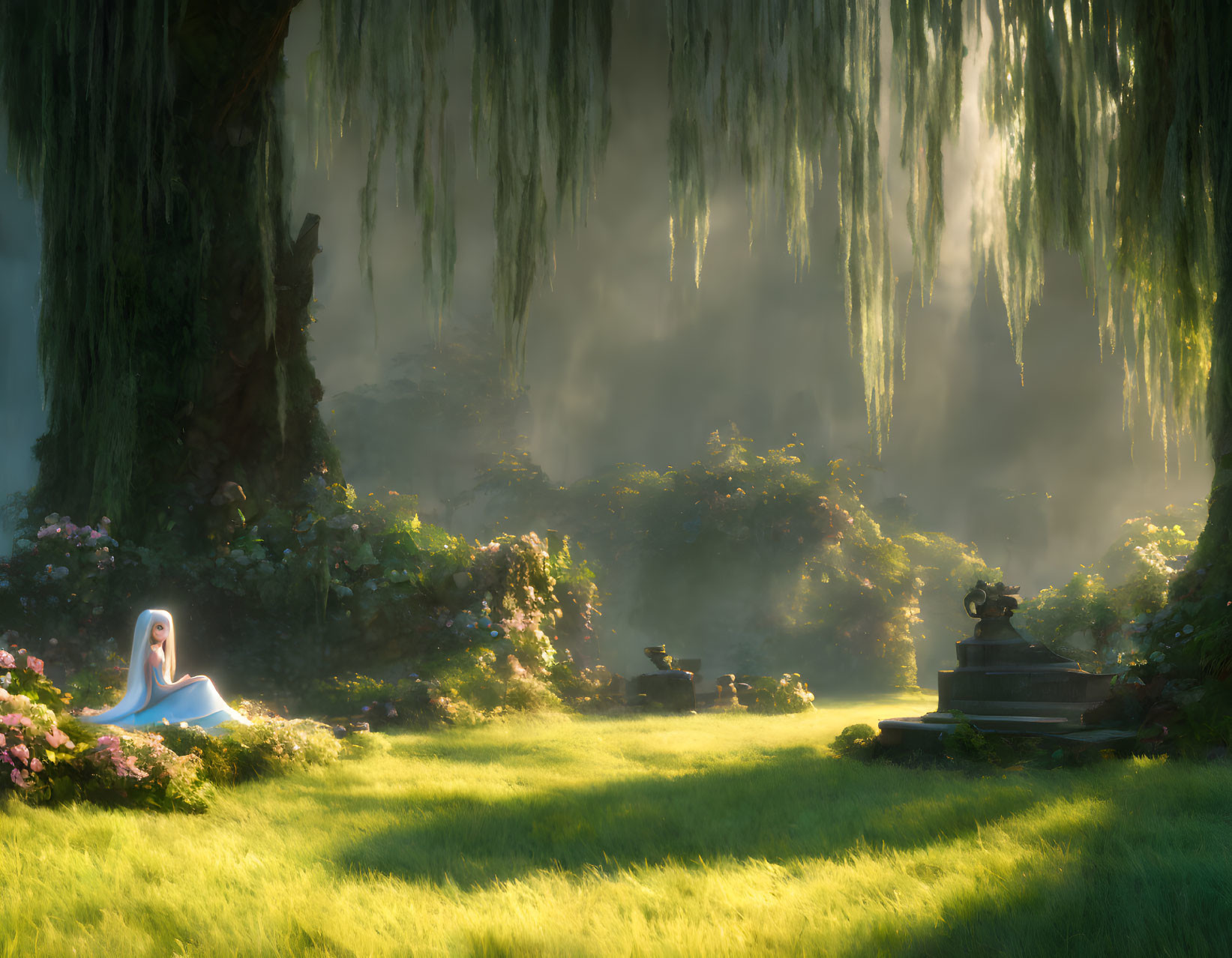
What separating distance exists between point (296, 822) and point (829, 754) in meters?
3.91

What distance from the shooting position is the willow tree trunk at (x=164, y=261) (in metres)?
6.03

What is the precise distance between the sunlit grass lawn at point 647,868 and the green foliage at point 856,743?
105cm

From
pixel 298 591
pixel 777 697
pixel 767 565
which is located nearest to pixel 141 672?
pixel 298 591

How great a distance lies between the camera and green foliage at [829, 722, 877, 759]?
5.87 meters

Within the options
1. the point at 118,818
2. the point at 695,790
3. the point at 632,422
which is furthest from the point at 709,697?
the point at 632,422

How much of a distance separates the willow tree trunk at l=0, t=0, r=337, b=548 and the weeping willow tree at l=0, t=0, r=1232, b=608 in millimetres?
38

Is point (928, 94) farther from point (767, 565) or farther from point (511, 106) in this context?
point (767, 565)

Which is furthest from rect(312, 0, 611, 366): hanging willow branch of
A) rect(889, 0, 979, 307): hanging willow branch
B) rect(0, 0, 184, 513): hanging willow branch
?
rect(0, 0, 184, 513): hanging willow branch

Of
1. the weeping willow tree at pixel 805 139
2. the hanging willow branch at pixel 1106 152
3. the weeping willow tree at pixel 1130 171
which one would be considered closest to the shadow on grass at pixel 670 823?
the weeping willow tree at pixel 805 139

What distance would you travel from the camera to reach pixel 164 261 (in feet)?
24.6

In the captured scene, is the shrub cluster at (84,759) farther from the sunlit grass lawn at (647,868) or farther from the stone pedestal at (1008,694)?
the stone pedestal at (1008,694)

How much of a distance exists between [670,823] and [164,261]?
6.91 m

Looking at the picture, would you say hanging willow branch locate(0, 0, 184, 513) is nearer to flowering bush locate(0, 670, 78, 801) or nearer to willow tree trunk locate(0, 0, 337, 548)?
willow tree trunk locate(0, 0, 337, 548)

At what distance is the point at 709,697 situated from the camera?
12438 millimetres
